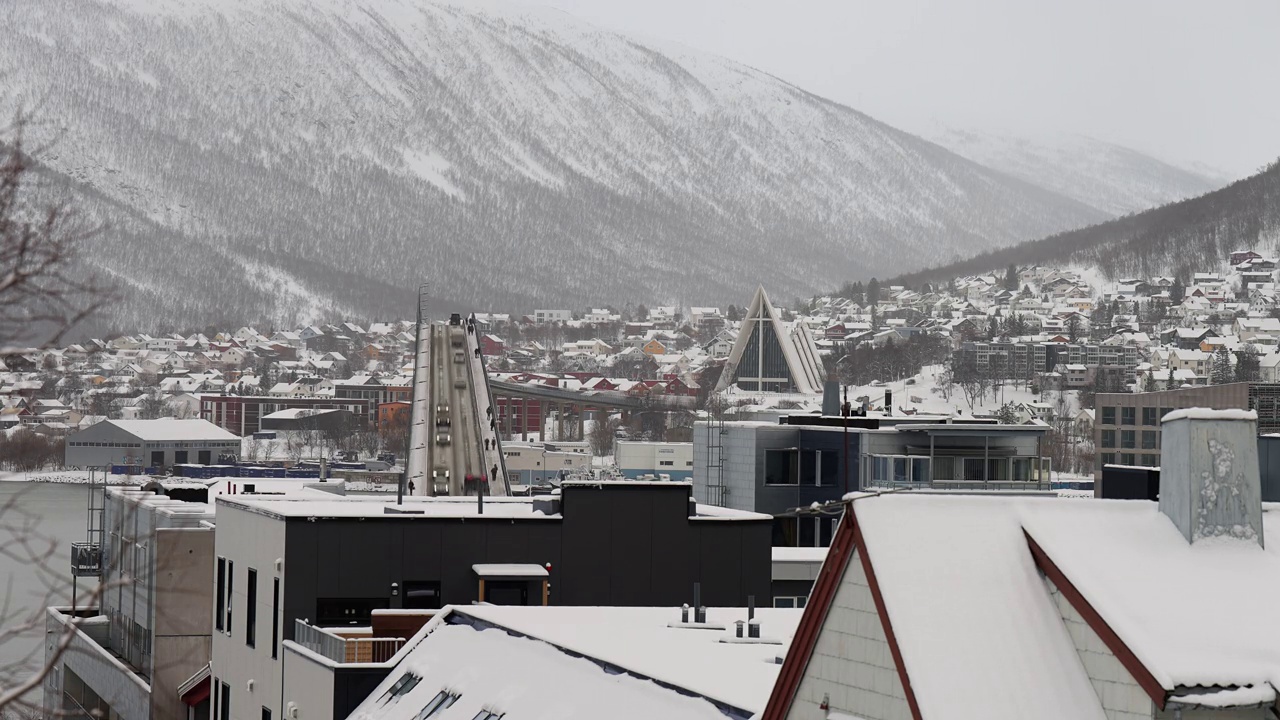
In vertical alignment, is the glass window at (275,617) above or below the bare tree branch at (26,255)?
below

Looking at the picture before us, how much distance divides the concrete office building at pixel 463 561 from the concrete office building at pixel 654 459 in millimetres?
126290

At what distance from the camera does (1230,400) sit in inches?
1905

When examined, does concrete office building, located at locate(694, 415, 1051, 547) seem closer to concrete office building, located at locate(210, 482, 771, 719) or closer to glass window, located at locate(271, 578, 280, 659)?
concrete office building, located at locate(210, 482, 771, 719)

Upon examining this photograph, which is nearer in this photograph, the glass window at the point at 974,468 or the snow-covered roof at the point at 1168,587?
the snow-covered roof at the point at 1168,587

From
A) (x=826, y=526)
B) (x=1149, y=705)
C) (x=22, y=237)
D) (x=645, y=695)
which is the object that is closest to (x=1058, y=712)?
(x=1149, y=705)

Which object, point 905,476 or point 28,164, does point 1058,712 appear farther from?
point 905,476

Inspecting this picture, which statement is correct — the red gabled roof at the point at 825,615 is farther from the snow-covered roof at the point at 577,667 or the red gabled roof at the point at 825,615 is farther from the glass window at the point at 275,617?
the glass window at the point at 275,617

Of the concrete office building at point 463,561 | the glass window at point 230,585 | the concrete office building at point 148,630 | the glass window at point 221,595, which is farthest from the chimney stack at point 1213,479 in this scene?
the concrete office building at point 148,630

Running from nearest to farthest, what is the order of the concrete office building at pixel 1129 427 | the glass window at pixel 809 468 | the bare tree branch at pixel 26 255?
1. the bare tree branch at pixel 26 255
2. the glass window at pixel 809 468
3. the concrete office building at pixel 1129 427

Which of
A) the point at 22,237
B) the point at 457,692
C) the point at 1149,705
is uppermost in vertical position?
the point at 22,237

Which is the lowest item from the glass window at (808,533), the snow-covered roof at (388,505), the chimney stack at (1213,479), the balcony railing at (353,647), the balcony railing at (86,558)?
the balcony railing at (86,558)

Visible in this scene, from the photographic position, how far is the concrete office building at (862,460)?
4603cm

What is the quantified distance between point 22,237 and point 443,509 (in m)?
24.1

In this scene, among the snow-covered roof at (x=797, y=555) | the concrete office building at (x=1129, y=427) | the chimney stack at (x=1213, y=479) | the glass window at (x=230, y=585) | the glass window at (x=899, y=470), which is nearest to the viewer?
the chimney stack at (x=1213, y=479)
